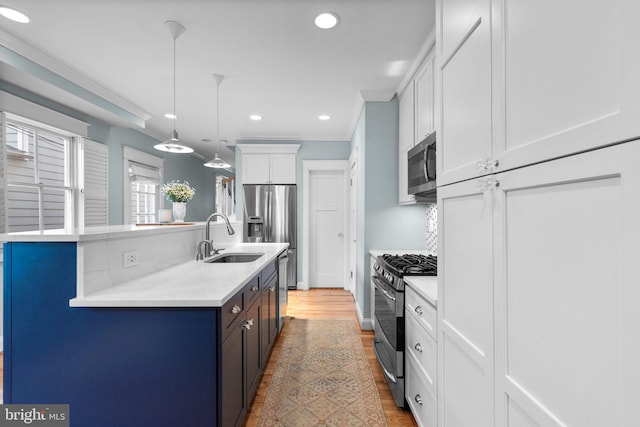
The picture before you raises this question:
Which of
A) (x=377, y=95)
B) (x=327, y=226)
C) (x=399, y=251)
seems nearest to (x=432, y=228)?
(x=399, y=251)

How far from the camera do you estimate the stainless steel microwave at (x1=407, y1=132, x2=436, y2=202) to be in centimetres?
185

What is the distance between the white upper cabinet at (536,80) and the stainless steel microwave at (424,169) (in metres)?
0.61

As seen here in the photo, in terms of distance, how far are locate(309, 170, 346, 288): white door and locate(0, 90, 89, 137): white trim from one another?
3.16m

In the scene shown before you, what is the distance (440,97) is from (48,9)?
2542mm

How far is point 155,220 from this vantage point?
5.27 metres

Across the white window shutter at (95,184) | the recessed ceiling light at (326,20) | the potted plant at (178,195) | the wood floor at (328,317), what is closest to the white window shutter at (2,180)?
the white window shutter at (95,184)

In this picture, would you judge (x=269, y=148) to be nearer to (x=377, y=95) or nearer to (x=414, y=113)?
(x=377, y=95)

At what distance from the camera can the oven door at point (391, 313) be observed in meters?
1.93

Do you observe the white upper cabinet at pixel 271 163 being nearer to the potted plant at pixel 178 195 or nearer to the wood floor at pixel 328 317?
the wood floor at pixel 328 317

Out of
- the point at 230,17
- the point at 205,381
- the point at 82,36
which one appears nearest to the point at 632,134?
the point at 205,381

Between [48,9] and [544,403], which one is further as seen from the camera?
[48,9]

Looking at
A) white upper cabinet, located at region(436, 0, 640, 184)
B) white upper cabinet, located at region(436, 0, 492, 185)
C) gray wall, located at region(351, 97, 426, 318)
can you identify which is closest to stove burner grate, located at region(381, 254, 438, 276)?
gray wall, located at region(351, 97, 426, 318)

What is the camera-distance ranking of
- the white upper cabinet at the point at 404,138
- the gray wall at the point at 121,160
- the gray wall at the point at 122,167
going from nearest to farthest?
the white upper cabinet at the point at 404,138 → the gray wall at the point at 121,160 → the gray wall at the point at 122,167

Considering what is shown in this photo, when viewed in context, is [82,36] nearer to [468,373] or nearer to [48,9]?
[48,9]
